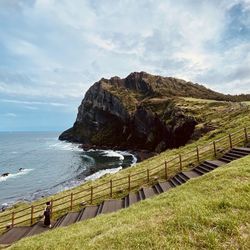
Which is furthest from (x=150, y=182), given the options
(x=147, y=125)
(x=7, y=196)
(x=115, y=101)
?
(x=115, y=101)

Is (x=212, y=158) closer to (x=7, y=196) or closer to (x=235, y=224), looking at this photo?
(x=235, y=224)

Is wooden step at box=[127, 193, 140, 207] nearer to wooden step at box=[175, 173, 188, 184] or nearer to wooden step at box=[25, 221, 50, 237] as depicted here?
wooden step at box=[175, 173, 188, 184]

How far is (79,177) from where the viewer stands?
210 ft

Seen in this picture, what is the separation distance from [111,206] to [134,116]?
335 ft

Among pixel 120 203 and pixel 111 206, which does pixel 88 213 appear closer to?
pixel 111 206

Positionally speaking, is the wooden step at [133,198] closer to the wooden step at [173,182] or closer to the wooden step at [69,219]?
the wooden step at [173,182]

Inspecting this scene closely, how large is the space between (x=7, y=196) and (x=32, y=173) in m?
21.3

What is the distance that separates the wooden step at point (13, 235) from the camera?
59.4 feet

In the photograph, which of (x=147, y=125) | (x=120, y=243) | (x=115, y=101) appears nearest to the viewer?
(x=120, y=243)

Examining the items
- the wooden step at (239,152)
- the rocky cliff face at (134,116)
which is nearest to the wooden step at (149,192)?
the wooden step at (239,152)

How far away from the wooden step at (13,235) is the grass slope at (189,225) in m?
6.08

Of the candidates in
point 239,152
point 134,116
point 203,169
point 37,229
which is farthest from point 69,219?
point 134,116

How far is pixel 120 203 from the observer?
66.8 feet

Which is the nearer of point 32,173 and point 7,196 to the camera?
point 7,196
